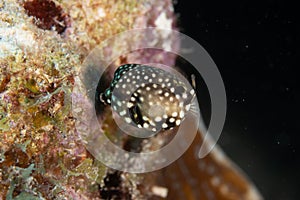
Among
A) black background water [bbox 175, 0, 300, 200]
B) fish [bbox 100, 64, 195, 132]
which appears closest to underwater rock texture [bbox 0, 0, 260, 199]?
fish [bbox 100, 64, 195, 132]

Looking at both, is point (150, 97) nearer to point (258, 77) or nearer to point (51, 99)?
point (51, 99)

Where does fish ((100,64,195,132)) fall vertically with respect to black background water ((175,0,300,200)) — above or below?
above

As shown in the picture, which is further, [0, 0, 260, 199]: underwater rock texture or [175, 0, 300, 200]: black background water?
[175, 0, 300, 200]: black background water

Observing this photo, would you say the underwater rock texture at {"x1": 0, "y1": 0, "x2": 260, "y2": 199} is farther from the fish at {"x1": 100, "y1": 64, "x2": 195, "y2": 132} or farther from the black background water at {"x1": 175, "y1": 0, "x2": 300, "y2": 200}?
the black background water at {"x1": 175, "y1": 0, "x2": 300, "y2": 200}

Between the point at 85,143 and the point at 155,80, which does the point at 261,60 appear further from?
the point at 85,143

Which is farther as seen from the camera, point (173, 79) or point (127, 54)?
point (127, 54)

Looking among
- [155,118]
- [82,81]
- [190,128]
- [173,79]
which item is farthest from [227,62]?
[82,81]

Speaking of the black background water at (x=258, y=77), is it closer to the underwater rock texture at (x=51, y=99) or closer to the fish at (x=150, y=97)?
the fish at (x=150, y=97)

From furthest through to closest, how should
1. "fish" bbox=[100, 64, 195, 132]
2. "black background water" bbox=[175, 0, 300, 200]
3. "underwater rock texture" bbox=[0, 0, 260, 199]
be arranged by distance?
"black background water" bbox=[175, 0, 300, 200] → "fish" bbox=[100, 64, 195, 132] → "underwater rock texture" bbox=[0, 0, 260, 199]

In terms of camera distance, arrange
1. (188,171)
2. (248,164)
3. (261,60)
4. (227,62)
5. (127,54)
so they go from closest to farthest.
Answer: (127,54), (188,171), (227,62), (261,60), (248,164)
